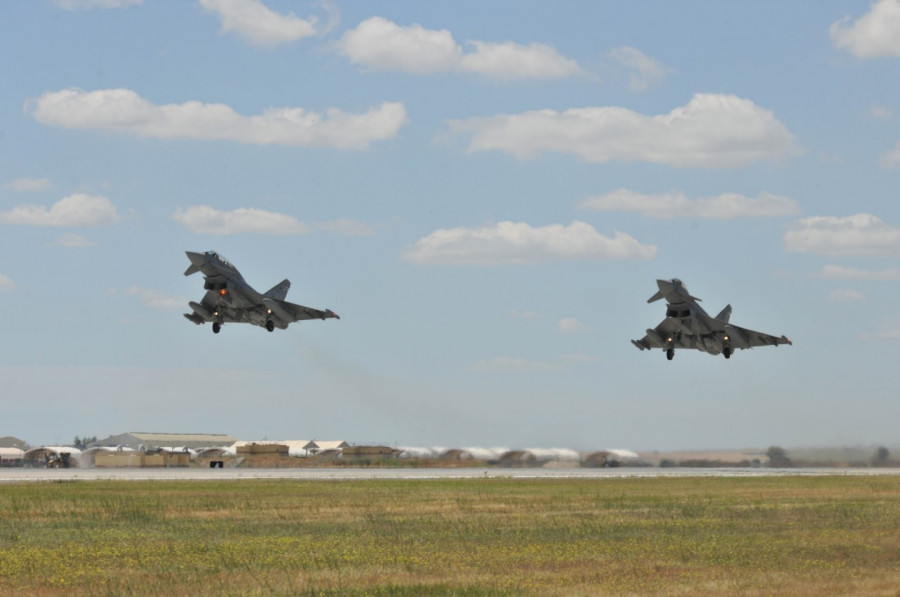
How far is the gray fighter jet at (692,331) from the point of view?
6300cm

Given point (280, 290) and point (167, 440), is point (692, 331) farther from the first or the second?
point (167, 440)

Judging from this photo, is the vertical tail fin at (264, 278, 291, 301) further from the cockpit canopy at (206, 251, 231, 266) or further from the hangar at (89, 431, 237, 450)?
the hangar at (89, 431, 237, 450)

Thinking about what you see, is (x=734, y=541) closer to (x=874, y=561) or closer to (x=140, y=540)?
(x=874, y=561)

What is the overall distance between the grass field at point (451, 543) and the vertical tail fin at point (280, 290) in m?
22.8

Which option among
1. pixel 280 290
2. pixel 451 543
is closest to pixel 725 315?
pixel 280 290

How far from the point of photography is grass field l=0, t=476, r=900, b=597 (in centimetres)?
2023

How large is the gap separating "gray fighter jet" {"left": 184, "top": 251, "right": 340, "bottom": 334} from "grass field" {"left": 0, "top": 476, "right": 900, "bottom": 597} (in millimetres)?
17132

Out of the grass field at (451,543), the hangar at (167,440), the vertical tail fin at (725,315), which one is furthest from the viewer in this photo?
the hangar at (167,440)

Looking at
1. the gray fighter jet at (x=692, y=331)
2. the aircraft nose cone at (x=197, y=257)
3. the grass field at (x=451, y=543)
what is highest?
the aircraft nose cone at (x=197, y=257)

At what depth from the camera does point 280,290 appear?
2702 inches

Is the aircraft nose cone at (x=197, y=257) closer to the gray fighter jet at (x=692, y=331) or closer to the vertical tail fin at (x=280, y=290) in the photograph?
the vertical tail fin at (x=280, y=290)

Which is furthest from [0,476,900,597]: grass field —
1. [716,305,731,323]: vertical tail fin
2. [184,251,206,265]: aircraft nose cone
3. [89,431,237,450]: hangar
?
[89,431,237,450]: hangar

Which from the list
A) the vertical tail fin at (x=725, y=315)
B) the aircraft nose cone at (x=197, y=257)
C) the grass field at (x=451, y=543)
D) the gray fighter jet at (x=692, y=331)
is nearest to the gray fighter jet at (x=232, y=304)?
the aircraft nose cone at (x=197, y=257)

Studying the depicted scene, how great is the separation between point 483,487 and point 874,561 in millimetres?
30087
